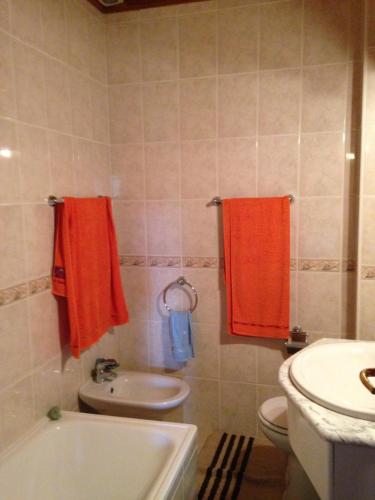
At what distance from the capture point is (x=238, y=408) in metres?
2.32

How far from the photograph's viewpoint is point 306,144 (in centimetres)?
204

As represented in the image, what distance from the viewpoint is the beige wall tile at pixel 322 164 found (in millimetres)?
2000

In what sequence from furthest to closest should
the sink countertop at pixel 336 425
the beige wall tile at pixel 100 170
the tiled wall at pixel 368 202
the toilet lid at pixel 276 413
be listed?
1. the beige wall tile at pixel 100 170
2. the tiled wall at pixel 368 202
3. the toilet lid at pixel 276 413
4. the sink countertop at pixel 336 425

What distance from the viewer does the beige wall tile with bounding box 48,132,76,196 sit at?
1828 millimetres

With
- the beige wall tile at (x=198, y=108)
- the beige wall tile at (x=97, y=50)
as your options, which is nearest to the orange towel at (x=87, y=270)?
the beige wall tile at (x=198, y=108)

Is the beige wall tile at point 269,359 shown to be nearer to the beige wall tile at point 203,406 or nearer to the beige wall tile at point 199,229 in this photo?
the beige wall tile at point 203,406

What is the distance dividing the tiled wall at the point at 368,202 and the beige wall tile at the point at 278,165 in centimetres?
34

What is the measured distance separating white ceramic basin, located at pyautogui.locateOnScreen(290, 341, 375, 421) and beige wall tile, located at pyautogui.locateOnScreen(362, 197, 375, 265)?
0.64 meters

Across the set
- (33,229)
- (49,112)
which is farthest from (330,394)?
(49,112)

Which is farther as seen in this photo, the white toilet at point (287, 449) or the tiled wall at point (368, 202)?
the tiled wall at point (368, 202)

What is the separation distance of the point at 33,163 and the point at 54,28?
2.17 feet

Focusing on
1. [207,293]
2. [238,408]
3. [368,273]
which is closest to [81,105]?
[207,293]

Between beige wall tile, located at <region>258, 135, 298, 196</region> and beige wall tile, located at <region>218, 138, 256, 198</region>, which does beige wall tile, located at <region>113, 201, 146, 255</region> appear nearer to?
beige wall tile, located at <region>218, 138, 256, 198</region>

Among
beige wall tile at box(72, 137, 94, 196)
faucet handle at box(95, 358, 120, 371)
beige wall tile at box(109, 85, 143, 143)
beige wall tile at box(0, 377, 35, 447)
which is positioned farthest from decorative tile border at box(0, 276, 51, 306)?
beige wall tile at box(109, 85, 143, 143)
